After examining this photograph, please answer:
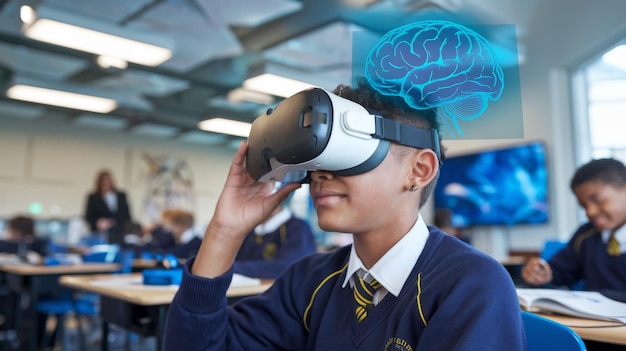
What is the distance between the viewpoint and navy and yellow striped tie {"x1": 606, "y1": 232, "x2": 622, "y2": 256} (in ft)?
6.23

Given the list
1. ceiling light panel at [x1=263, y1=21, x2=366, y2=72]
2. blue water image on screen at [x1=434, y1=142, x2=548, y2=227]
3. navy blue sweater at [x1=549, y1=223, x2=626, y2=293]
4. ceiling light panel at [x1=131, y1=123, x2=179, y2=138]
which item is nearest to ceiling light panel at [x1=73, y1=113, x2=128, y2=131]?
ceiling light panel at [x1=131, y1=123, x2=179, y2=138]

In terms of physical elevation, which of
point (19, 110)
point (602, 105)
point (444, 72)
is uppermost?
point (19, 110)

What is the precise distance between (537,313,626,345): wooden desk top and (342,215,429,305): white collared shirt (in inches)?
18.4

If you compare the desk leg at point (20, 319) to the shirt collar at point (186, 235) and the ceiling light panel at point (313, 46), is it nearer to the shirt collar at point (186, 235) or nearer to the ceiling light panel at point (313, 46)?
the shirt collar at point (186, 235)

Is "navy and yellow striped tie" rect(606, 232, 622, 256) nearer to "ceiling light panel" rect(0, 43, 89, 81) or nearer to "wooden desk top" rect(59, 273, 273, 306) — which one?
"wooden desk top" rect(59, 273, 273, 306)

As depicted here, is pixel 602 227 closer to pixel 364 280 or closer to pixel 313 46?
pixel 364 280

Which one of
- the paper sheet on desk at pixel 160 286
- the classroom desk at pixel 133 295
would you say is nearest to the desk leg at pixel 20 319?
the classroom desk at pixel 133 295

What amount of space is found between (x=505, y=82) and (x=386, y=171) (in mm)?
228

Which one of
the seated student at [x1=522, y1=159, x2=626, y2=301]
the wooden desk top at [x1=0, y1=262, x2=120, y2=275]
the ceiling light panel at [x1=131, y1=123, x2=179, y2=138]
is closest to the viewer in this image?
the seated student at [x1=522, y1=159, x2=626, y2=301]

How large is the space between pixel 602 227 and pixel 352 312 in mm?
1476

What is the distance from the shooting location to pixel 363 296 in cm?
84

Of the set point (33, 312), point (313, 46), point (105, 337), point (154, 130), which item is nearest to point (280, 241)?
point (105, 337)

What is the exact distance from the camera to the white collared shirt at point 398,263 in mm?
804

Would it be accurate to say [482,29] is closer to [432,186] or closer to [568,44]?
[432,186]
